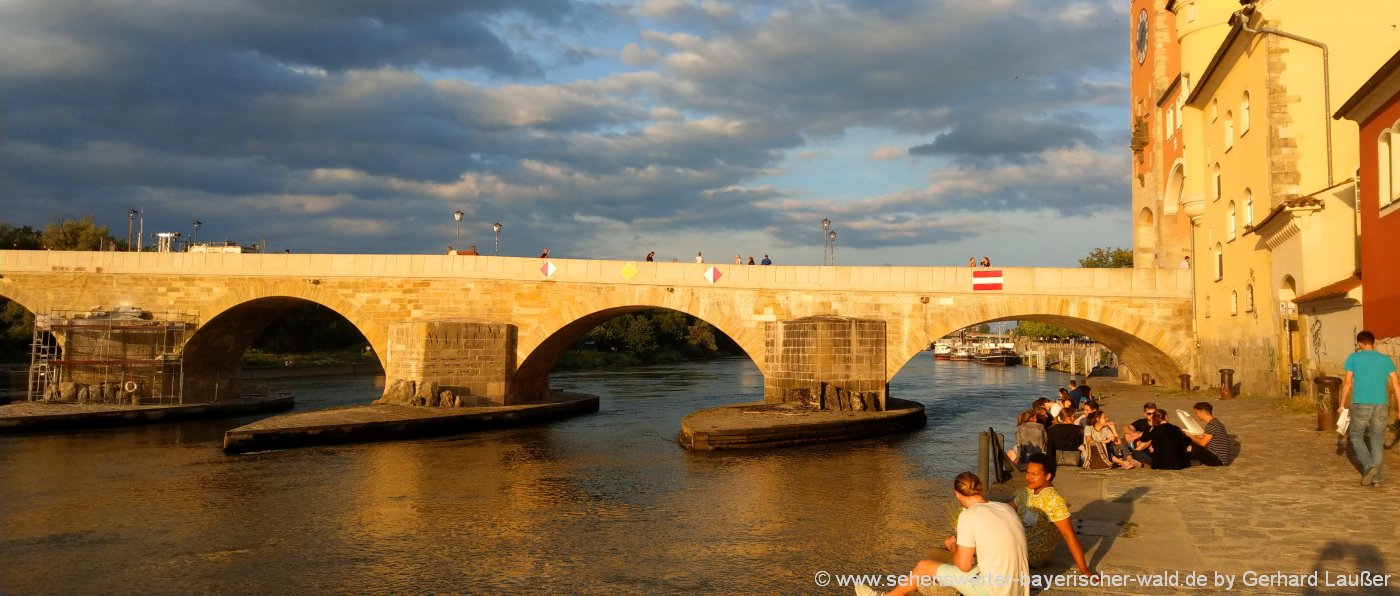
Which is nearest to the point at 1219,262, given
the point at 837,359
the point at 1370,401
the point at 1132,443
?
the point at 837,359

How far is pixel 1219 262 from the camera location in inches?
853

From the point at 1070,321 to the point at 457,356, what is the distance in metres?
16.5

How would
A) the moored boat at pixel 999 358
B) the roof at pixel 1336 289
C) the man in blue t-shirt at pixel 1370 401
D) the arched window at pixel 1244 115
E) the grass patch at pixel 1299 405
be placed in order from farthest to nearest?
1. the moored boat at pixel 999 358
2. the arched window at pixel 1244 115
3. the grass patch at pixel 1299 405
4. the roof at pixel 1336 289
5. the man in blue t-shirt at pixel 1370 401

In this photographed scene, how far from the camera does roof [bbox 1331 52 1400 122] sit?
11.5 m

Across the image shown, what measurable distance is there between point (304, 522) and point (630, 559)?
5.01 m

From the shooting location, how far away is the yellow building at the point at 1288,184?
15.5 metres

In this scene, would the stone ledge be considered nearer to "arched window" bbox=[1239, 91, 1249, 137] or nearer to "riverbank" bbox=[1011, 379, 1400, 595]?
"riverbank" bbox=[1011, 379, 1400, 595]

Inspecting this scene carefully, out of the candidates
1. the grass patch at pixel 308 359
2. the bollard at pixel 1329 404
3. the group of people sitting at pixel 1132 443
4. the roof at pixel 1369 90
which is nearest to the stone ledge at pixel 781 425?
the group of people sitting at pixel 1132 443

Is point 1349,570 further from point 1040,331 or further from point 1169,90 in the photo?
point 1040,331

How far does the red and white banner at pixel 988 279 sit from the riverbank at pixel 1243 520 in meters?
12.3

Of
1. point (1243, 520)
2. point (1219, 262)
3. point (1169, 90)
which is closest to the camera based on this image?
point (1243, 520)

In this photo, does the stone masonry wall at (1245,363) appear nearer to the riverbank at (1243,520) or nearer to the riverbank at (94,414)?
the riverbank at (1243,520)

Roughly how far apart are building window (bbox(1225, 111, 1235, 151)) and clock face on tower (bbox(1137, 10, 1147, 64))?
1208cm

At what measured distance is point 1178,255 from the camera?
28.2 m
